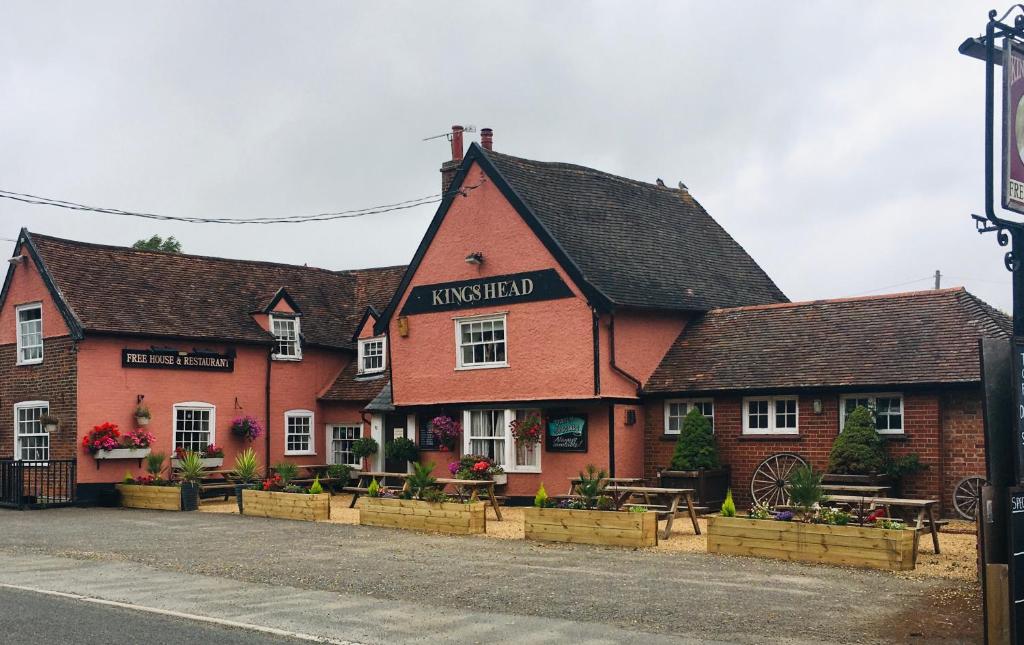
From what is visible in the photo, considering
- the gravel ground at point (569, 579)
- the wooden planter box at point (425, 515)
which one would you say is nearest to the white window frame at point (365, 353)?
the wooden planter box at point (425, 515)

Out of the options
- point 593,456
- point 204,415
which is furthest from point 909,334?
point 204,415

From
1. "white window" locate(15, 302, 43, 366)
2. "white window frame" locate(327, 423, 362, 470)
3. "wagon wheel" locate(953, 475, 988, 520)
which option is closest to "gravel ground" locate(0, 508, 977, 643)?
"wagon wheel" locate(953, 475, 988, 520)

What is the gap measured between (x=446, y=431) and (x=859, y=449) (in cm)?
987

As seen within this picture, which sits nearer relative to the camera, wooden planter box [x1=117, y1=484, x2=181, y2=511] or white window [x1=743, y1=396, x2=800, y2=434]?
white window [x1=743, y1=396, x2=800, y2=434]

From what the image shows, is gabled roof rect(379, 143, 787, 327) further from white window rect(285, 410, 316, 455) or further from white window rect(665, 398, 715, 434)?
white window rect(285, 410, 316, 455)

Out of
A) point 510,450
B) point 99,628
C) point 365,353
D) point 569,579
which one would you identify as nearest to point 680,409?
point 510,450

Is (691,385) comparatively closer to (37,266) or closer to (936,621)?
(936,621)

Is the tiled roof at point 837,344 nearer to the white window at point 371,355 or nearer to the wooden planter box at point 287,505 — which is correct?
the wooden planter box at point 287,505

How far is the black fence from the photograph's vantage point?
26.2 meters

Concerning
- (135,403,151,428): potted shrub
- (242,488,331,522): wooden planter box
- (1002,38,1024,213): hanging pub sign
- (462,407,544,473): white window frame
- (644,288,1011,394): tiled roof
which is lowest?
(242,488,331,522): wooden planter box

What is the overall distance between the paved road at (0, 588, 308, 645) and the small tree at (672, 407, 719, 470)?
13.0 metres

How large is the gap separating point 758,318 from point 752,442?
332 centimetres

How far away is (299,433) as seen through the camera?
32.4 m

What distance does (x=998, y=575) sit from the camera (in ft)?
28.7
